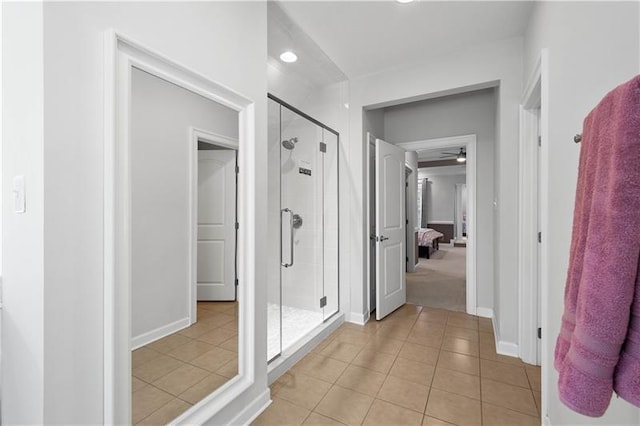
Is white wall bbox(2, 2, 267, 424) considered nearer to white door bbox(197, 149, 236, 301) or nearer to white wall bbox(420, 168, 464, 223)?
white door bbox(197, 149, 236, 301)

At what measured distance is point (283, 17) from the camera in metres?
2.17

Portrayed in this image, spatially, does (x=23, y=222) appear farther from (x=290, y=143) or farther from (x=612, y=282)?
(x=290, y=143)

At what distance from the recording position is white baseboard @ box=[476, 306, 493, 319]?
3295mm

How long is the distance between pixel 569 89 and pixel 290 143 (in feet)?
6.56

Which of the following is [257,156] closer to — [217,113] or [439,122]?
[217,113]

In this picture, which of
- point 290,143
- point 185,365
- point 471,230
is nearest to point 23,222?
Answer: point 185,365

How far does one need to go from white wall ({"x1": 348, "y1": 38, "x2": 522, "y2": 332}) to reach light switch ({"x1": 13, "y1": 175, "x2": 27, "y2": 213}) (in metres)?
2.59

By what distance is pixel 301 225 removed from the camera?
301 centimetres

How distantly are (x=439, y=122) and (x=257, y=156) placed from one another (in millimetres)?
2715

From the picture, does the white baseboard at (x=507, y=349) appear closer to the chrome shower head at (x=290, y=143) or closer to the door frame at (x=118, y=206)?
the chrome shower head at (x=290, y=143)

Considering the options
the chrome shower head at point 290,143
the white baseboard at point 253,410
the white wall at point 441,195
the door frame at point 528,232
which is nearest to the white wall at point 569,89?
the door frame at point 528,232

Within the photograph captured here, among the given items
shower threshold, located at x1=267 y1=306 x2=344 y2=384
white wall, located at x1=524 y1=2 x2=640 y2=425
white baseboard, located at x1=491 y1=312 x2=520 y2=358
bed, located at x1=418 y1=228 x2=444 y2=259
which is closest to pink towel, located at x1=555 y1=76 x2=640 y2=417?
white wall, located at x1=524 y1=2 x2=640 y2=425

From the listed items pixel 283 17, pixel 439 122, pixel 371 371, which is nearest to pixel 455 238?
pixel 439 122

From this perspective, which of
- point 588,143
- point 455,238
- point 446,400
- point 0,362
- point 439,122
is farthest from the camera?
point 455,238
